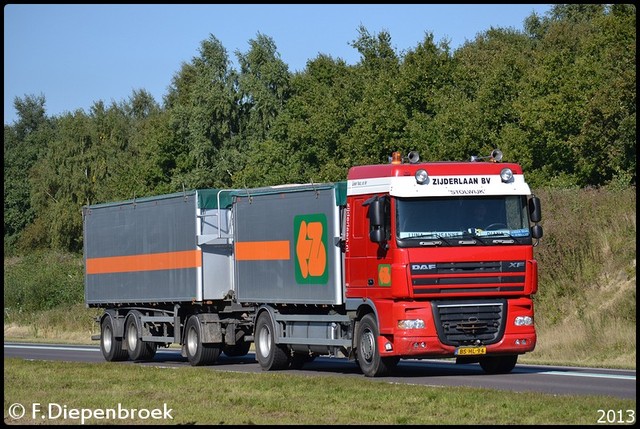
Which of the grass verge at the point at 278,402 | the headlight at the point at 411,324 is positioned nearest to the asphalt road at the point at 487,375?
the headlight at the point at 411,324

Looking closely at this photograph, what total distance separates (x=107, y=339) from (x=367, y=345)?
12014mm

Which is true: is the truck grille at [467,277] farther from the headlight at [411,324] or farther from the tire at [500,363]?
the tire at [500,363]

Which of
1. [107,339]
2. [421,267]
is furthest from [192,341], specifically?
[421,267]

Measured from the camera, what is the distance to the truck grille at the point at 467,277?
22.3 m

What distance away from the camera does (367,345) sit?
2359cm

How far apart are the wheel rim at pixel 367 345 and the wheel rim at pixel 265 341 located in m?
3.51

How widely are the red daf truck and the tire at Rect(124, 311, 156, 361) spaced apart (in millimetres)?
1180

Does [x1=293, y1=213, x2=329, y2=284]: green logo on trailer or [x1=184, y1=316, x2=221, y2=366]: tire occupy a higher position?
[x1=293, y1=213, x2=329, y2=284]: green logo on trailer

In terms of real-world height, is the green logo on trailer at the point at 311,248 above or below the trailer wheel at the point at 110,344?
above

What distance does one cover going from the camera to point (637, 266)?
35.4m

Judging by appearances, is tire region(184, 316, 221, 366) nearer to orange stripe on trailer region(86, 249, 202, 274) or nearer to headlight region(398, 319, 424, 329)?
orange stripe on trailer region(86, 249, 202, 274)

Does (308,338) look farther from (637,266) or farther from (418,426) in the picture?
(637,266)

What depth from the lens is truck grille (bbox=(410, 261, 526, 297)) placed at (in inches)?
880

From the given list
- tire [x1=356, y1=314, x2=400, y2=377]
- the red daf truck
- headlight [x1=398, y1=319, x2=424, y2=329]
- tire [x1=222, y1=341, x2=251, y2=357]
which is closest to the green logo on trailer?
the red daf truck
